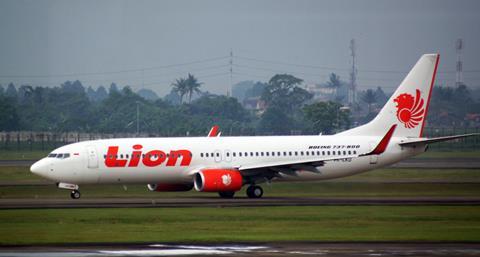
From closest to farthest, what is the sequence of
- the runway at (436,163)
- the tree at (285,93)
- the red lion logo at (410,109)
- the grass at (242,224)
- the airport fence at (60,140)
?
the grass at (242,224)
the red lion logo at (410,109)
the runway at (436,163)
the airport fence at (60,140)
the tree at (285,93)

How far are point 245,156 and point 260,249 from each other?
82.1ft

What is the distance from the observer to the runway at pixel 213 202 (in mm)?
45531

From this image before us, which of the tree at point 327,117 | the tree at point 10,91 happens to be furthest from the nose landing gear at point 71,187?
the tree at point 10,91

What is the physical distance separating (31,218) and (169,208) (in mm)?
7298

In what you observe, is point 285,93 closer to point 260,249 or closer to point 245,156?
point 245,156

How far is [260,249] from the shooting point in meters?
28.9

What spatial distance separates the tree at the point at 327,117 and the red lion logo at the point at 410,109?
154 ft

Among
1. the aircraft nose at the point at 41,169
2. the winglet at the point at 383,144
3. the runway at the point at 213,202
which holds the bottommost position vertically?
the runway at the point at 213,202

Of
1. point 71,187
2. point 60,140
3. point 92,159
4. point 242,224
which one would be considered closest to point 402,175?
point 92,159

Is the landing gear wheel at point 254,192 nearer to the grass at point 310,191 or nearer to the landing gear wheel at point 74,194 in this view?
the grass at point 310,191

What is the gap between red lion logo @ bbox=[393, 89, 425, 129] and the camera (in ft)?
185

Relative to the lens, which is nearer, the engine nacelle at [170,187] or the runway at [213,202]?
the runway at [213,202]

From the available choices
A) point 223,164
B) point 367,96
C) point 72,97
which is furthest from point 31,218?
point 367,96

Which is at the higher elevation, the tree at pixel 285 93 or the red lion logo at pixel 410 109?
the tree at pixel 285 93
